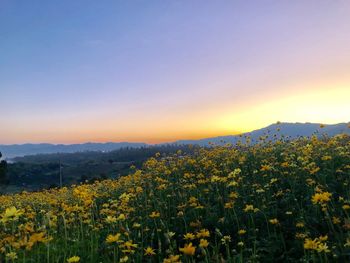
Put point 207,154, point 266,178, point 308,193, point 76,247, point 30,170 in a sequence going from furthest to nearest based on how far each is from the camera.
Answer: point 30,170, point 207,154, point 266,178, point 308,193, point 76,247

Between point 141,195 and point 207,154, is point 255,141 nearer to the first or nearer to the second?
point 207,154

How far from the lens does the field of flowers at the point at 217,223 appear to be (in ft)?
14.7

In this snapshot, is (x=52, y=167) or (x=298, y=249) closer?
(x=298, y=249)

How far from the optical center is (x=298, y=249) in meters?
4.87

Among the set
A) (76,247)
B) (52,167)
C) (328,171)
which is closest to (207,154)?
(328,171)

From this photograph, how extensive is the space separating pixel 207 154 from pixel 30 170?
436ft

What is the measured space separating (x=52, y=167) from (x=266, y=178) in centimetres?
15132

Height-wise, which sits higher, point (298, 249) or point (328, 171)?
point (328, 171)

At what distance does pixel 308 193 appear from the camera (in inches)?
256

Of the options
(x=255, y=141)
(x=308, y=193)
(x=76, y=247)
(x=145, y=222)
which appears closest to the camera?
(x=76, y=247)

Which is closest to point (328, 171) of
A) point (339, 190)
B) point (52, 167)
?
point (339, 190)

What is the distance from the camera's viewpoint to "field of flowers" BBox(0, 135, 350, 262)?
4.47 m

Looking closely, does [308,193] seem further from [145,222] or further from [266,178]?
[145,222]

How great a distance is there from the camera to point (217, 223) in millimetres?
6203
